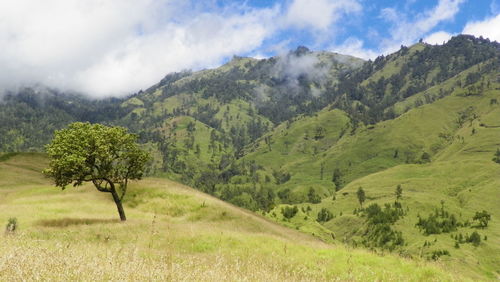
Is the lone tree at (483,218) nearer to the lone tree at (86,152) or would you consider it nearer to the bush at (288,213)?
the bush at (288,213)

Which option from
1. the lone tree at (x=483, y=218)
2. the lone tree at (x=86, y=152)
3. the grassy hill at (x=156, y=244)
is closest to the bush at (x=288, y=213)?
the grassy hill at (x=156, y=244)

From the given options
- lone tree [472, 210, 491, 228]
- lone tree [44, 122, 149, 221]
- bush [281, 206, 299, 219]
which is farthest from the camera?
lone tree [472, 210, 491, 228]

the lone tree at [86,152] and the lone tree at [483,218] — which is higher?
the lone tree at [86,152]

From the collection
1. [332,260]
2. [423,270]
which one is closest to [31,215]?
[332,260]

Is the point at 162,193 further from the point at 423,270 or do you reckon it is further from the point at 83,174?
the point at 423,270

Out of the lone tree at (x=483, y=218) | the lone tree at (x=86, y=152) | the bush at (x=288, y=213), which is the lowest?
the lone tree at (x=483, y=218)

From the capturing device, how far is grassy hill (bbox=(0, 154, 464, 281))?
686 cm

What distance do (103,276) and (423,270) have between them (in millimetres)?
16065

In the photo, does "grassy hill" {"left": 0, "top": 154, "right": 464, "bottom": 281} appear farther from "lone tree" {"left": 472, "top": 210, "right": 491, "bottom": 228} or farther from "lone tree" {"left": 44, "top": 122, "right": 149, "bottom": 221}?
"lone tree" {"left": 472, "top": 210, "right": 491, "bottom": 228}

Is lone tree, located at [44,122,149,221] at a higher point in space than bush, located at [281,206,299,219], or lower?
higher

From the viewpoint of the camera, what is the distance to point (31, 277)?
17.9ft

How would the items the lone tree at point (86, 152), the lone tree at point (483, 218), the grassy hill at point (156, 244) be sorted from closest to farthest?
the grassy hill at point (156, 244) → the lone tree at point (86, 152) → the lone tree at point (483, 218)

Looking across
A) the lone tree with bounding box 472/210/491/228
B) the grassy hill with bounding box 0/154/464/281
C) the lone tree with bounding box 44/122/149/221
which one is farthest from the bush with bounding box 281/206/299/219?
the lone tree with bounding box 472/210/491/228

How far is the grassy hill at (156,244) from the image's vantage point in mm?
6855
